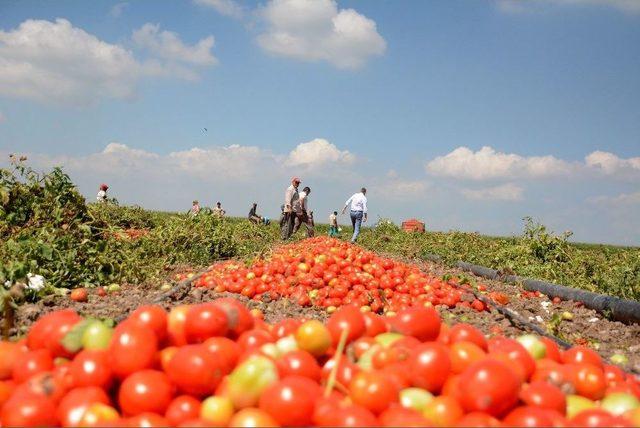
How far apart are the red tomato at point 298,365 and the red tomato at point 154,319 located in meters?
0.65

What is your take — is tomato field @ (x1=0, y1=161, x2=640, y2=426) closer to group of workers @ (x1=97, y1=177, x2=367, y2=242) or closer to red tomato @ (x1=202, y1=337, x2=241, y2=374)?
red tomato @ (x1=202, y1=337, x2=241, y2=374)

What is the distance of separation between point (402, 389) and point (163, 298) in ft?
19.9

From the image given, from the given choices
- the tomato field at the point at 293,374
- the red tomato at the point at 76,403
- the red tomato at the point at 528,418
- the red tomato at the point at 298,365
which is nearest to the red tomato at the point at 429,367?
the tomato field at the point at 293,374

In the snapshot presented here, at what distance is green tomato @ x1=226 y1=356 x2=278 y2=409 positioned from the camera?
98.7 inches

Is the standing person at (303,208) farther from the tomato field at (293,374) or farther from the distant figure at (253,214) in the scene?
the tomato field at (293,374)

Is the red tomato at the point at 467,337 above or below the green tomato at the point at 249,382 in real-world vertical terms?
above

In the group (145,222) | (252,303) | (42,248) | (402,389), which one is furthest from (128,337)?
(145,222)

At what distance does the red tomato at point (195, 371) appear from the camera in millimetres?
2549

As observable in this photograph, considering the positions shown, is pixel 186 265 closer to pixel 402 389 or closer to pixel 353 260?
pixel 353 260

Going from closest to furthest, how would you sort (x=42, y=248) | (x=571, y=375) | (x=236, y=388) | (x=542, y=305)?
(x=236, y=388)
(x=571, y=375)
(x=42, y=248)
(x=542, y=305)

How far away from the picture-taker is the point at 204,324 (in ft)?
9.55

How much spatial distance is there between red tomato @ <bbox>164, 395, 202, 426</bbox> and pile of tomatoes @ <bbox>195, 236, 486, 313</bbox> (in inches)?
247

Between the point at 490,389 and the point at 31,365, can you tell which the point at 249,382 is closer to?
the point at 490,389

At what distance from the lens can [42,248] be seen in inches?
352
